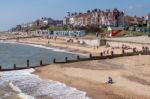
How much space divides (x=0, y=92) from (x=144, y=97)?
33.8ft

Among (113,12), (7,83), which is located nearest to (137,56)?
(7,83)

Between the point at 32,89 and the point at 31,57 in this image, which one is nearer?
the point at 32,89

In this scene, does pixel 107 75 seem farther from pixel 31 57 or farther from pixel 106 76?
pixel 31 57

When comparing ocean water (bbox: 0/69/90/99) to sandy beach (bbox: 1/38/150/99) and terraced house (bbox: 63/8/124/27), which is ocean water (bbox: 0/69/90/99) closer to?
sandy beach (bbox: 1/38/150/99)

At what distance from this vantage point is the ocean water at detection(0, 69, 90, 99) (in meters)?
23.9

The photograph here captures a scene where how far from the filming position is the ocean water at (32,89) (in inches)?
942

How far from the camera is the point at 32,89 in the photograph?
87.4ft

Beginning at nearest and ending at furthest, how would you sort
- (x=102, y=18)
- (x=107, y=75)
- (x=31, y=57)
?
1. (x=107, y=75)
2. (x=31, y=57)
3. (x=102, y=18)

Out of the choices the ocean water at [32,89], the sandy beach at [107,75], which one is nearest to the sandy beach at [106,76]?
the sandy beach at [107,75]

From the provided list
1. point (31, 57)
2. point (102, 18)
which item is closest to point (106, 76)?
point (31, 57)

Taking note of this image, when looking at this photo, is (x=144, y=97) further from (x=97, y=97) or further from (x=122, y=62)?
(x=122, y=62)

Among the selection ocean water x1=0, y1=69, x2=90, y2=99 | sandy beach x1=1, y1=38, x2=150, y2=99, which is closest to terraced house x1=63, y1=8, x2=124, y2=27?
sandy beach x1=1, y1=38, x2=150, y2=99

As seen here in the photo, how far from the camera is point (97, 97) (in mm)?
22844

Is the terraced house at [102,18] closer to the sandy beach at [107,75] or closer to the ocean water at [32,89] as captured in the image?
the sandy beach at [107,75]
